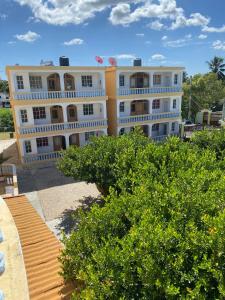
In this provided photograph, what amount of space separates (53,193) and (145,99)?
16.6 meters

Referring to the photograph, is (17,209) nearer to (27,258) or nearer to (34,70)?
(27,258)

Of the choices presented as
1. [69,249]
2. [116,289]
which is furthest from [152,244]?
[69,249]

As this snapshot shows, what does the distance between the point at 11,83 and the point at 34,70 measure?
256cm

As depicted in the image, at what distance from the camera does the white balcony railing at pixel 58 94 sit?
24000 millimetres

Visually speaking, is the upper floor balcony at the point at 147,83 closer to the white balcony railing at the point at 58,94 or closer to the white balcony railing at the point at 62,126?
the white balcony railing at the point at 58,94

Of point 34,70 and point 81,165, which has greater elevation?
point 34,70

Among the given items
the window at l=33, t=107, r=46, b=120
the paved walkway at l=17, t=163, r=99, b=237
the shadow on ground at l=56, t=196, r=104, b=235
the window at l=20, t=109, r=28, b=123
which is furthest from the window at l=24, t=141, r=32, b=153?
the shadow on ground at l=56, t=196, r=104, b=235

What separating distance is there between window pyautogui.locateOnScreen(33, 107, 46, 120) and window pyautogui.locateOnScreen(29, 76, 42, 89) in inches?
91.3

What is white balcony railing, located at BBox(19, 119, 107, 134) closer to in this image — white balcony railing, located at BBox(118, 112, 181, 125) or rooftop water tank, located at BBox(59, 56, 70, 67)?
white balcony railing, located at BBox(118, 112, 181, 125)

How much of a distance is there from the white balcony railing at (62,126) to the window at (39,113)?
81.6 inches

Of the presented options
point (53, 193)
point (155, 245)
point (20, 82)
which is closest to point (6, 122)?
point (20, 82)

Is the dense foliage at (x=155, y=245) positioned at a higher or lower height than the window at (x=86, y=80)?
lower

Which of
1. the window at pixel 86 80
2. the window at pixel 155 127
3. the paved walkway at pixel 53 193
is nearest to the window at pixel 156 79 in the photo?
the window at pixel 155 127

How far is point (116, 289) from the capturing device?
5961mm
